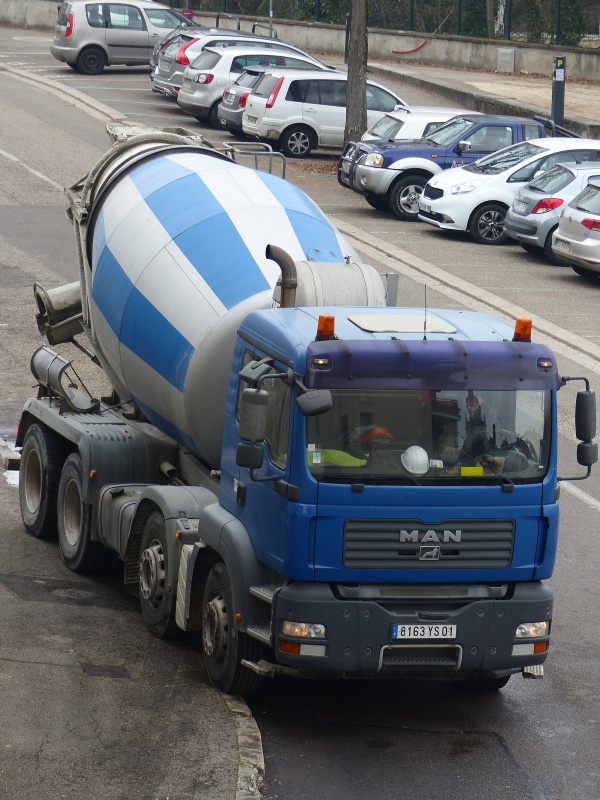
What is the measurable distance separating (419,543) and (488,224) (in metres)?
18.3

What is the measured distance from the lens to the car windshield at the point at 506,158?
84.4 feet

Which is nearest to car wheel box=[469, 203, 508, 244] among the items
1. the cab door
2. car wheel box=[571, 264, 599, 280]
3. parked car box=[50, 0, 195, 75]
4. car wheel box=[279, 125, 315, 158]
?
car wheel box=[571, 264, 599, 280]

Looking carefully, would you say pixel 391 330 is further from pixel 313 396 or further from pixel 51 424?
pixel 51 424

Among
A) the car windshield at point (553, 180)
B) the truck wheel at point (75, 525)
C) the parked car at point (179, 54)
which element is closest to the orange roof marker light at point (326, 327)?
the truck wheel at point (75, 525)

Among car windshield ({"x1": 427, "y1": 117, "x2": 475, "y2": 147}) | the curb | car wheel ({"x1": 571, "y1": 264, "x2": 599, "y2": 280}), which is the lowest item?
car wheel ({"x1": 571, "y1": 264, "x2": 599, "y2": 280})

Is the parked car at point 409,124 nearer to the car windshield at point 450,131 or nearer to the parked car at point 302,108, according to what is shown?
the car windshield at point 450,131

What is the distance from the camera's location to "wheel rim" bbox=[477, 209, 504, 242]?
82.8ft

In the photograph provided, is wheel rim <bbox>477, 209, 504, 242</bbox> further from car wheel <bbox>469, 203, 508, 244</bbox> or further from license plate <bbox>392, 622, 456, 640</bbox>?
license plate <bbox>392, 622, 456, 640</bbox>

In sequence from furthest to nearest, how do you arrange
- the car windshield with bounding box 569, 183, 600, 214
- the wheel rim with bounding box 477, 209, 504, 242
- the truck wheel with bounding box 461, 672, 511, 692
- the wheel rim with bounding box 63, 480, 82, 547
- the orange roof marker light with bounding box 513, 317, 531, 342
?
the wheel rim with bounding box 477, 209, 504, 242
the car windshield with bounding box 569, 183, 600, 214
the wheel rim with bounding box 63, 480, 82, 547
the truck wheel with bounding box 461, 672, 511, 692
the orange roof marker light with bounding box 513, 317, 531, 342

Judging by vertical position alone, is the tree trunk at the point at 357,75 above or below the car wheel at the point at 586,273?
above

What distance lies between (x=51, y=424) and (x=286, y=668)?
13.9 ft

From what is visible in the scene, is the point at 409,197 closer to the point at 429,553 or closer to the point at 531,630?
the point at 531,630

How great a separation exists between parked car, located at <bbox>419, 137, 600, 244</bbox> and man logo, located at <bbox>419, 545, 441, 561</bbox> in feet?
59.1

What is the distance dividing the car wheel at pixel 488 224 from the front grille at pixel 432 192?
29.3 inches
